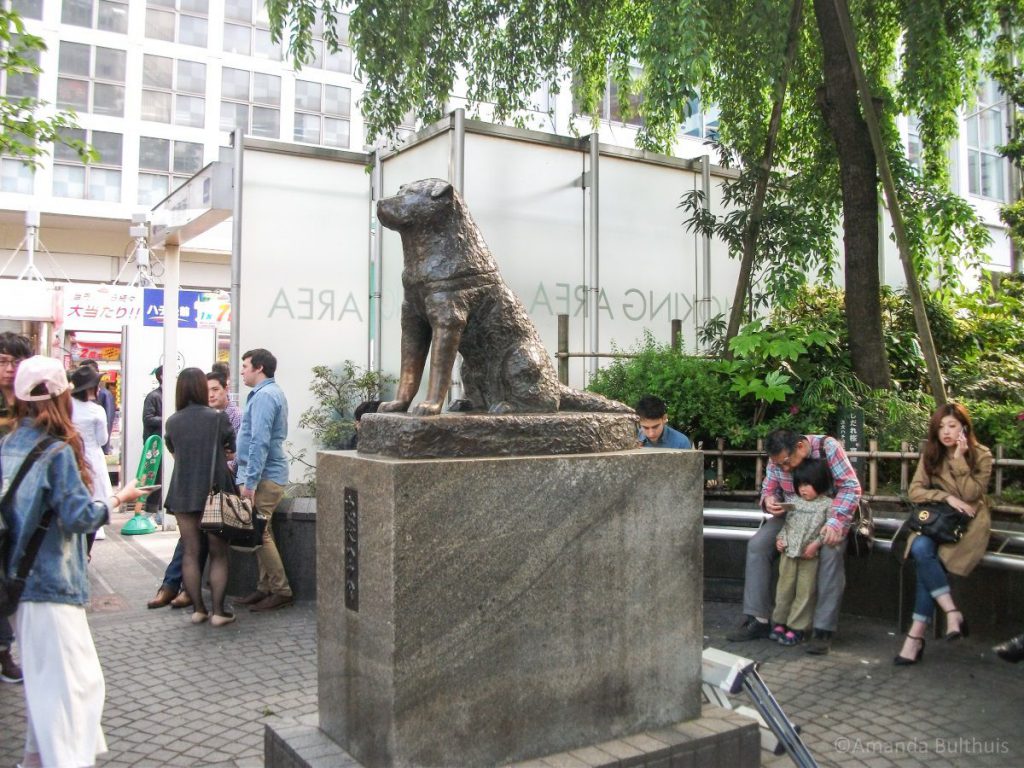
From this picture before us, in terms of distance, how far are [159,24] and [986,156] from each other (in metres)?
23.2

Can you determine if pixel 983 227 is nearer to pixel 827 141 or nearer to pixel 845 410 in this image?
pixel 827 141

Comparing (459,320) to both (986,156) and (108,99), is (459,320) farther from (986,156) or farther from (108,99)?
(986,156)

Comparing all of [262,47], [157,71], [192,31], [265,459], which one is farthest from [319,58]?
[265,459]

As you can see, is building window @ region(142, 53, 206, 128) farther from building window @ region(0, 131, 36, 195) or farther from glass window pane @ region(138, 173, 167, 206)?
building window @ region(0, 131, 36, 195)

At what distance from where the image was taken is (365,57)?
9430mm

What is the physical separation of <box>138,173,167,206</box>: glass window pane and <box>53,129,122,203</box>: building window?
529 millimetres

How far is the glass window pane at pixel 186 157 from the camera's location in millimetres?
23312

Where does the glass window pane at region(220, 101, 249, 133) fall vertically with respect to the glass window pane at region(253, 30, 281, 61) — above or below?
below

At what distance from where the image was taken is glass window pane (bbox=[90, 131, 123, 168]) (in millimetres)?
22359

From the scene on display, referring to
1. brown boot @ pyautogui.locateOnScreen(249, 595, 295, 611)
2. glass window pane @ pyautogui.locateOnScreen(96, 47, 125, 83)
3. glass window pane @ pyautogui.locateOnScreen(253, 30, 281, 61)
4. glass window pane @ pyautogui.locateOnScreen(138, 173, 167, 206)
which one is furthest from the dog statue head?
glass window pane @ pyautogui.locateOnScreen(253, 30, 281, 61)

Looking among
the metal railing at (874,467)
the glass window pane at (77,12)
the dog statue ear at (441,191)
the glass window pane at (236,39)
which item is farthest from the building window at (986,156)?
the dog statue ear at (441,191)

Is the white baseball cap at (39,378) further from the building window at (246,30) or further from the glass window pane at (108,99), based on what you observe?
the building window at (246,30)

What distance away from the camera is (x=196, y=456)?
6.36 m

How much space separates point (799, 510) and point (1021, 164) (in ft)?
17.6
